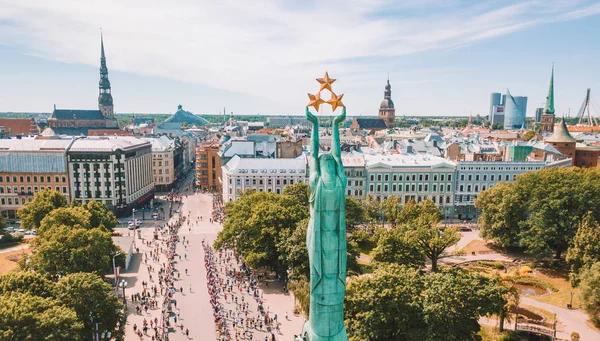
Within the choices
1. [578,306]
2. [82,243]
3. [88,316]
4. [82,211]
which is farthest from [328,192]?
[82,211]

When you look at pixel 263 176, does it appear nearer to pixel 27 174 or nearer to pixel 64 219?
pixel 64 219

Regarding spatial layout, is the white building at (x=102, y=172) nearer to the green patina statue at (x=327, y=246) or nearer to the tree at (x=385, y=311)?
the tree at (x=385, y=311)

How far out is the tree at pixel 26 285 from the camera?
113 ft

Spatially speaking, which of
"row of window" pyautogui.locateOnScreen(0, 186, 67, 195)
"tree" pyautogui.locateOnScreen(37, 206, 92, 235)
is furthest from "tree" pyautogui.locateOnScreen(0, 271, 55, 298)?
"row of window" pyautogui.locateOnScreen(0, 186, 67, 195)

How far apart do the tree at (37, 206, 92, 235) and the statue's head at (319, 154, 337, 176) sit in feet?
139

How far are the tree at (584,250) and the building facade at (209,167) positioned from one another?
3456 inches

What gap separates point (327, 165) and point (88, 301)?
24.1 metres

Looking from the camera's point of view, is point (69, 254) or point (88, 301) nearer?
point (88, 301)

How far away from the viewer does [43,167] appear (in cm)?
8894

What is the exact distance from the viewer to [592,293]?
42.2m

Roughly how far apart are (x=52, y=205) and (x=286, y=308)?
144 ft

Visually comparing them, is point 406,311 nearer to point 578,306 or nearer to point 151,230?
point 578,306

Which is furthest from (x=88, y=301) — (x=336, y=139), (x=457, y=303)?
(x=457, y=303)

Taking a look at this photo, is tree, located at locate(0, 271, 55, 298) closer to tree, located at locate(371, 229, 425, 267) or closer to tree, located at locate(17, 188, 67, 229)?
tree, located at locate(371, 229, 425, 267)
